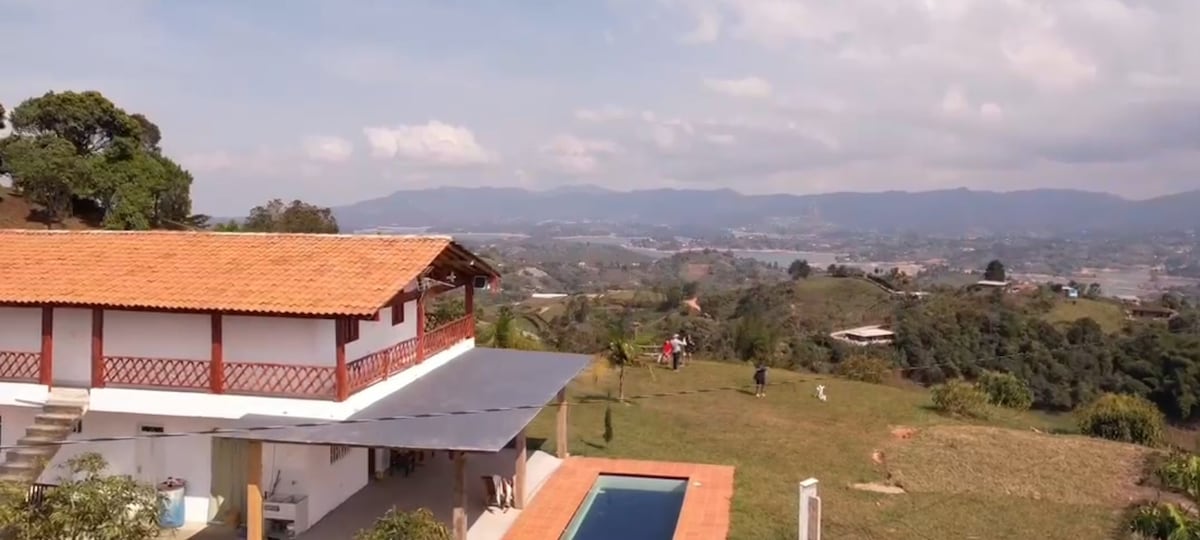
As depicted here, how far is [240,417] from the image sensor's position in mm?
14195

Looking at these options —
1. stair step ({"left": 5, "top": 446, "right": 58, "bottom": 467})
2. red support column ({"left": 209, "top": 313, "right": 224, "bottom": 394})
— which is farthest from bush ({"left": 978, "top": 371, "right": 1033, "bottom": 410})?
stair step ({"left": 5, "top": 446, "right": 58, "bottom": 467})

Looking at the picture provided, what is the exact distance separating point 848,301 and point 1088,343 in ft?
106

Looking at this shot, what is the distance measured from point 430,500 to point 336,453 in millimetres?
1980

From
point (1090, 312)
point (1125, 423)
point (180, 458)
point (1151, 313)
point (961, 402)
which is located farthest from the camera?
point (1151, 313)

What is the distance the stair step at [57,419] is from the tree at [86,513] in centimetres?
191

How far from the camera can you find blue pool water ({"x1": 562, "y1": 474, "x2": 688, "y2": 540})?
1608 centimetres

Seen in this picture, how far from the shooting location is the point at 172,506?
15.1 metres

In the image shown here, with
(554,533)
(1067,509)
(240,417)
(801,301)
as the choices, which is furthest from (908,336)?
(240,417)

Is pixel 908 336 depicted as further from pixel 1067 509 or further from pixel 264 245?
pixel 264 245

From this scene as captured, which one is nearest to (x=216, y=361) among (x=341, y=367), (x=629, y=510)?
(x=341, y=367)

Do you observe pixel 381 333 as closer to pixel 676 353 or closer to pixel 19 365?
pixel 19 365

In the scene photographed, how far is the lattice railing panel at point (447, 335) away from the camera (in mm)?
18297

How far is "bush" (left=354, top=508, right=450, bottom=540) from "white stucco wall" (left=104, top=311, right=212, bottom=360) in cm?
510

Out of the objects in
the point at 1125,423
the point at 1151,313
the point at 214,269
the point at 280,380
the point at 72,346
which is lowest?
the point at 1151,313
